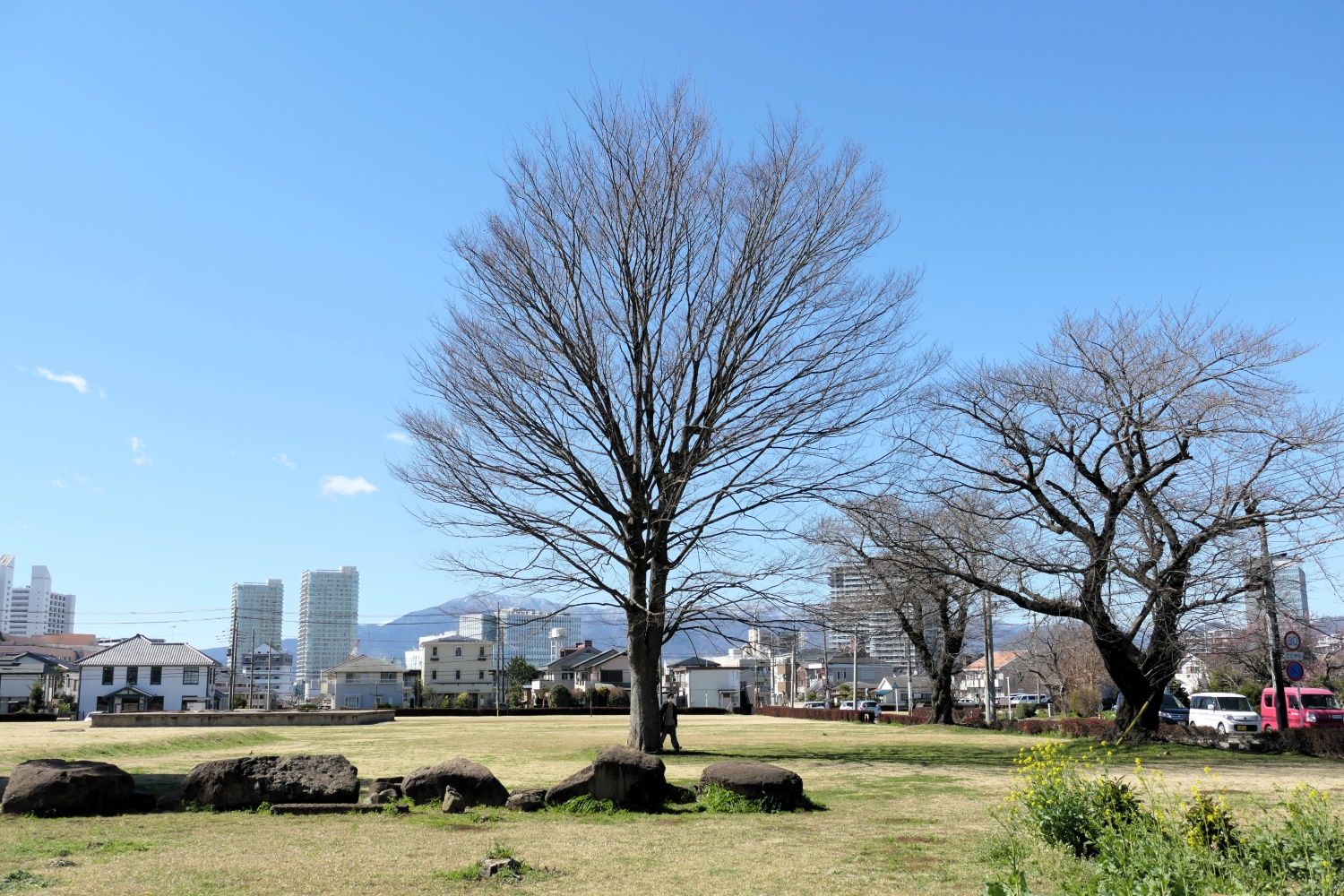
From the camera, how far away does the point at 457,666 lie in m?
104

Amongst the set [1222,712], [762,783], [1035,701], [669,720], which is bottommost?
[1035,701]

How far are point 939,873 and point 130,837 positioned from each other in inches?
284

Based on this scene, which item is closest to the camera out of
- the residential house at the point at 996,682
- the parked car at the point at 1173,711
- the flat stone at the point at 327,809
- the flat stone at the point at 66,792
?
the flat stone at the point at 66,792

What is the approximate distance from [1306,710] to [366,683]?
83.0m

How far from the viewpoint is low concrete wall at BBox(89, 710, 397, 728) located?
36.7 m

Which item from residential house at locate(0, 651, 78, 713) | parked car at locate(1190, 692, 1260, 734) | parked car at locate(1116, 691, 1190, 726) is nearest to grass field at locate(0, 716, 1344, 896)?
parked car at locate(1190, 692, 1260, 734)

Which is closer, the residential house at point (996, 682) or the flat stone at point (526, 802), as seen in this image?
the flat stone at point (526, 802)

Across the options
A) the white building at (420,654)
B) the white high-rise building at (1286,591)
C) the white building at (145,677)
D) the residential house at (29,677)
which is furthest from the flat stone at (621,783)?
the white building at (420,654)

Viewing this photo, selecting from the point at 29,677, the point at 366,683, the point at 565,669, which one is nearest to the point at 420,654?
the point at 565,669

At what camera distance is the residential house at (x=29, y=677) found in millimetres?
87875

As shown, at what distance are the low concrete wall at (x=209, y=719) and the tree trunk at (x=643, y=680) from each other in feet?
72.5

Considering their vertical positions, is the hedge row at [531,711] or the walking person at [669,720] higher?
the walking person at [669,720]

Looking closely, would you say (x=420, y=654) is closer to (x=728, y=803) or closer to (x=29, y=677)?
(x=29, y=677)

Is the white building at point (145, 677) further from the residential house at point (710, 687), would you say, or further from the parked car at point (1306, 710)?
the parked car at point (1306, 710)
